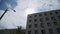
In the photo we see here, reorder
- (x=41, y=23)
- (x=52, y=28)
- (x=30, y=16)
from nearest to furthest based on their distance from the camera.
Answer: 1. (x=52, y=28)
2. (x=41, y=23)
3. (x=30, y=16)

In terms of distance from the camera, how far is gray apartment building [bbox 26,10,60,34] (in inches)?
1569

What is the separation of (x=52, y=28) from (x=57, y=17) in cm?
583

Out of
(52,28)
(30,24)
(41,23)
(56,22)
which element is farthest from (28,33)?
(56,22)

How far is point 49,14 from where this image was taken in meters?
43.6

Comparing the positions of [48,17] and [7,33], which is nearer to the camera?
[48,17]

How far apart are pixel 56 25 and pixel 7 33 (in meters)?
26.0

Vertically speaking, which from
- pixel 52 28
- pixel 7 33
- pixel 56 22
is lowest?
pixel 7 33

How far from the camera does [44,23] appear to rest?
41906 millimetres

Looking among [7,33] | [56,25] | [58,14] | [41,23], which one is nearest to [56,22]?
[56,25]

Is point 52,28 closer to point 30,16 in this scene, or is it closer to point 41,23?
point 41,23

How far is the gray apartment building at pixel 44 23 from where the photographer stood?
131 ft

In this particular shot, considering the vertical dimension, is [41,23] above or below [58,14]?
below

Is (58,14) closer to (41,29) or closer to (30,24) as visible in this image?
Answer: (41,29)

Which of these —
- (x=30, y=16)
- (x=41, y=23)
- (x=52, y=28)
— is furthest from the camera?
(x=30, y=16)
